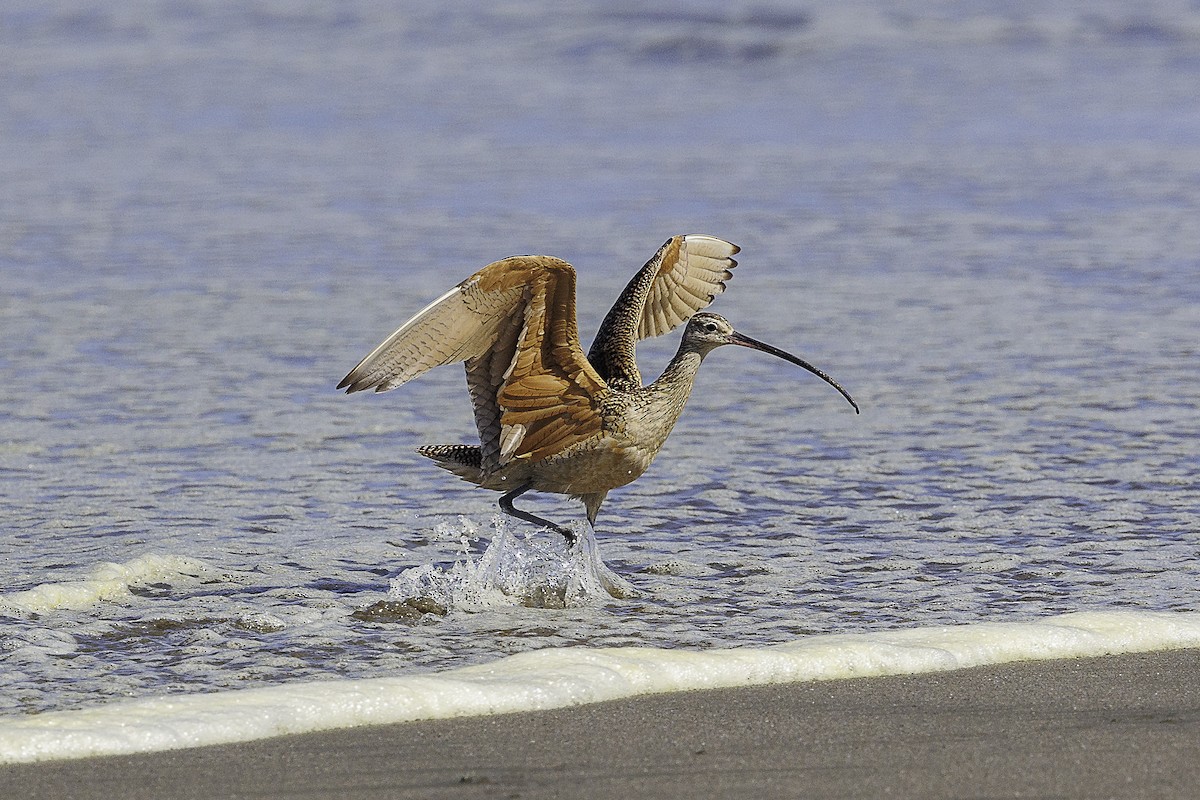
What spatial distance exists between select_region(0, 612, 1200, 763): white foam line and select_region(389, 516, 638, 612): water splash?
909 mm

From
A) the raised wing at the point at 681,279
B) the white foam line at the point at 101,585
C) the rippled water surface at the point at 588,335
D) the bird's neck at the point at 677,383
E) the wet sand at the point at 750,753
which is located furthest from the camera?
the raised wing at the point at 681,279

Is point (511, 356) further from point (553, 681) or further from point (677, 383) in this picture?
point (553, 681)

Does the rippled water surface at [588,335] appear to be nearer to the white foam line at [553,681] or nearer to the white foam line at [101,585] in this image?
the white foam line at [101,585]

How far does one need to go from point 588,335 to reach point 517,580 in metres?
4.09

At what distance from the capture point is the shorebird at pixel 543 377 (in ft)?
18.2

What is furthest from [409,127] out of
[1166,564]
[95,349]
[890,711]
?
[890,711]

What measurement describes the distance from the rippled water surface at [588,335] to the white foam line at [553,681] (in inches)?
13.6

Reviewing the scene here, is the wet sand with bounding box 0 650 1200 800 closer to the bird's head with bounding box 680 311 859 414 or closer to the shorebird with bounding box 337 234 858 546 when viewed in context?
the shorebird with bounding box 337 234 858 546

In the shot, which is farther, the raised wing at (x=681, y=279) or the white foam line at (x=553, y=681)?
the raised wing at (x=681, y=279)

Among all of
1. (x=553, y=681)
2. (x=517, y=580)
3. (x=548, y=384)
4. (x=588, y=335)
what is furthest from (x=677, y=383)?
(x=588, y=335)

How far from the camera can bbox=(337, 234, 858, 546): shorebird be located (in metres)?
5.54

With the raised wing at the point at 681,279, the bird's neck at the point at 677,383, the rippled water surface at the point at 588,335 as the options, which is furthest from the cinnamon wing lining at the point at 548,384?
the raised wing at the point at 681,279

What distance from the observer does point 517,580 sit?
584 centimetres

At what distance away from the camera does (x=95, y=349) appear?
30.7ft
